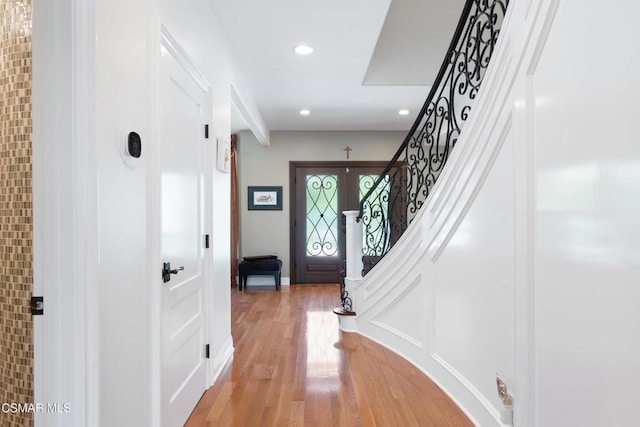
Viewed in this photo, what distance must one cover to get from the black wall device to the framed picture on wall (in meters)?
5.28

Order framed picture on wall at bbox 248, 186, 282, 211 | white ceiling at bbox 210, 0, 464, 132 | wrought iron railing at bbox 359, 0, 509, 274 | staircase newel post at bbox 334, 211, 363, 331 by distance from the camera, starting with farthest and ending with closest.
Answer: framed picture on wall at bbox 248, 186, 282, 211 < staircase newel post at bbox 334, 211, 363, 331 < white ceiling at bbox 210, 0, 464, 132 < wrought iron railing at bbox 359, 0, 509, 274

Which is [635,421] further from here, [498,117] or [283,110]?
[283,110]

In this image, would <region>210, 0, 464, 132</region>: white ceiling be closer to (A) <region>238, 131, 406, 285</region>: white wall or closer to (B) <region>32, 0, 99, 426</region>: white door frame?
(A) <region>238, 131, 406, 285</region>: white wall

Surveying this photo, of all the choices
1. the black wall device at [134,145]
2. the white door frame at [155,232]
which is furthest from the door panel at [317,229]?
the black wall device at [134,145]

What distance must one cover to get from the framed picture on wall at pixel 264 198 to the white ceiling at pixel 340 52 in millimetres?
1331

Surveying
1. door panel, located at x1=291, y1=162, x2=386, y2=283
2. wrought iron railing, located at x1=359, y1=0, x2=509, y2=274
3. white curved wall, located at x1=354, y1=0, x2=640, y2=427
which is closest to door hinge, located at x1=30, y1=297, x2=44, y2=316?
white curved wall, located at x1=354, y1=0, x2=640, y2=427

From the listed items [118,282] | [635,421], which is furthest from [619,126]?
[118,282]

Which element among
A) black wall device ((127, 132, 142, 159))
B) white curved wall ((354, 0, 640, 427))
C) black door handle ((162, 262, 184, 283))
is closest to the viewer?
white curved wall ((354, 0, 640, 427))

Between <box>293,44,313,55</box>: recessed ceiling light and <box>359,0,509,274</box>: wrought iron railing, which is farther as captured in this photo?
<box>293,44,313,55</box>: recessed ceiling light

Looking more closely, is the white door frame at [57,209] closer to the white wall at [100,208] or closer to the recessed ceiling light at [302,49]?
the white wall at [100,208]

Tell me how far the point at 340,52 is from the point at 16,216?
9.89ft

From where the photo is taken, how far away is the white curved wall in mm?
1086

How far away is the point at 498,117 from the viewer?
195 cm

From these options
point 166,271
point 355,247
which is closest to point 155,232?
point 166,271
